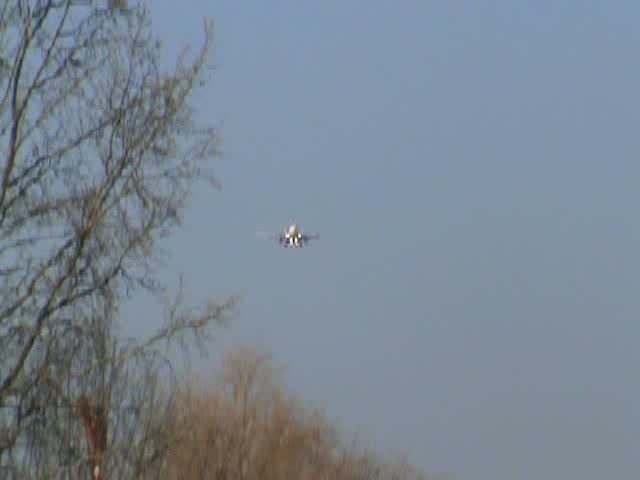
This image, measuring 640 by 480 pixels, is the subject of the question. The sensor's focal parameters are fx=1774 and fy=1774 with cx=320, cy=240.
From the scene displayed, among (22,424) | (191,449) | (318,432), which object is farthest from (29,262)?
(318,432)

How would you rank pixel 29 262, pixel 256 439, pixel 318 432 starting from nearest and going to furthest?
pixel 29 262
pixel 256 439
pixel 318 432

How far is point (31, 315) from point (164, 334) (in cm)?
134

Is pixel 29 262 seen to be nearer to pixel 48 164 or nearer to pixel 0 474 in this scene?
pixel 48 164

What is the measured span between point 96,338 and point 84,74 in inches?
91.0

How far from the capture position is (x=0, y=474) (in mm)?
14344

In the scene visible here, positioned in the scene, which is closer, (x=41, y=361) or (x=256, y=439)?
(x=41, y=361)

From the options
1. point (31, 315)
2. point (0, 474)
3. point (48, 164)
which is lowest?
point (0, 474)

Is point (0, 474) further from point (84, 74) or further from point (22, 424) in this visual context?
point (84, 74)

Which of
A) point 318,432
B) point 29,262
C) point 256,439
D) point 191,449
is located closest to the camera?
point 29,262

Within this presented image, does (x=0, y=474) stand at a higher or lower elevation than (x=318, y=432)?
lower

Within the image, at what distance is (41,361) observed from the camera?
45.1 feet

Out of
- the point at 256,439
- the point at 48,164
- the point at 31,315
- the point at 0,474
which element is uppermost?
the point at 256,439

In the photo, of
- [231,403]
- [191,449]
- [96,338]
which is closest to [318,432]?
[231,403]

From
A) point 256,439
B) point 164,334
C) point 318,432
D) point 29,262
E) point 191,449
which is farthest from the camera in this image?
point 318,432
